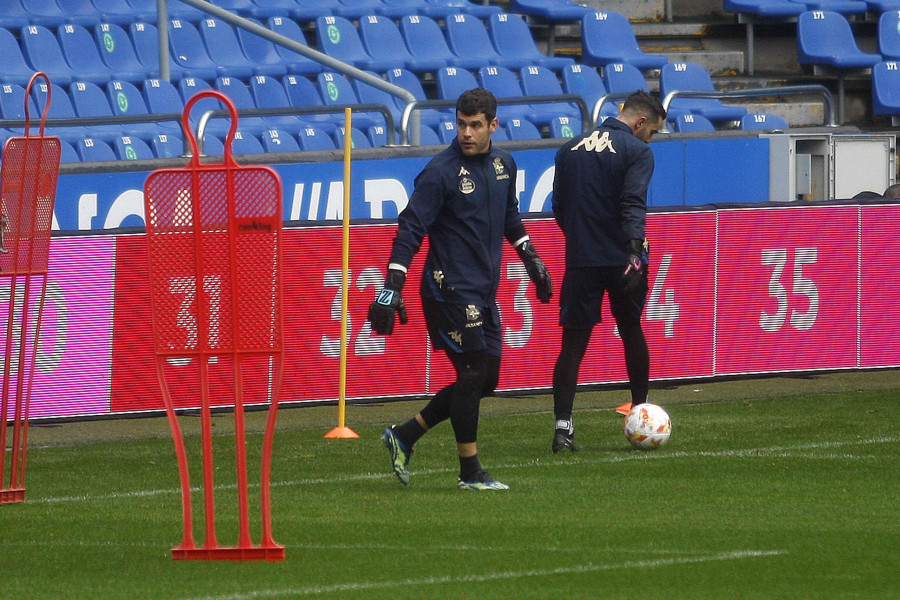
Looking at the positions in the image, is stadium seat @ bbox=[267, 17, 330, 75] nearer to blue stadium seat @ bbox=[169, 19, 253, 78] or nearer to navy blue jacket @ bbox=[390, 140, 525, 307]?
blue stadium seat @ bbox=[169, 19, 253, 78]

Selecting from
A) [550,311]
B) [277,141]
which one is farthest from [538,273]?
[277,141]

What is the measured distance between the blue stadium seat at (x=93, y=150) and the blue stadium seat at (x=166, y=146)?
436mm

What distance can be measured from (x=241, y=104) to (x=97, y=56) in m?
1.53

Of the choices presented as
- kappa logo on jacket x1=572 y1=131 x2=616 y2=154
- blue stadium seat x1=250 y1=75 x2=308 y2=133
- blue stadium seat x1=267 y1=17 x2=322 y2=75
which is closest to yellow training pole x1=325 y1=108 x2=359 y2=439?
kappa logo on jacket x1=572 y1=131 x2=616 y2=154

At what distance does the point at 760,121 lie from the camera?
2005cm

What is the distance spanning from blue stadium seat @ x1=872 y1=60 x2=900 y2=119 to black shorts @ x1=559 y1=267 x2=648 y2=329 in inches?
476

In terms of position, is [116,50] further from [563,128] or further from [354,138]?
[563,128]

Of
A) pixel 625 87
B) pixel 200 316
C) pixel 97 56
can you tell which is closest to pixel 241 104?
pixel 97 56

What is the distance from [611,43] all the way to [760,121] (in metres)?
2.37

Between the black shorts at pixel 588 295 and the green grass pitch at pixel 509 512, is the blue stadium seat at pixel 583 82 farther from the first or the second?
the black shorts at pixel 588 295

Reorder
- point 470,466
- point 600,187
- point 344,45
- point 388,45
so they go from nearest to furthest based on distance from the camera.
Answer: point 470,466, point 600,187, point 344,45, point 388,45

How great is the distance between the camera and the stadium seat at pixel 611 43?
21.2 metres

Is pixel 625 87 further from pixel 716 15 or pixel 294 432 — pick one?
pixel 294 432

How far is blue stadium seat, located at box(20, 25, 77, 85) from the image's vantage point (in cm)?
1694
